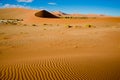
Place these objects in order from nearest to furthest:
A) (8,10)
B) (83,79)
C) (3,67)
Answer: (83,79), (3,67), (8,10)

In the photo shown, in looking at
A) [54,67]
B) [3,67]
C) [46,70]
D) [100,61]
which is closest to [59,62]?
[54,67]

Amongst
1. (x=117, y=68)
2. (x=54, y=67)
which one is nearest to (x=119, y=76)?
(x=117, y=68)

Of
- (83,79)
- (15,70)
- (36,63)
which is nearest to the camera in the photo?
(83,79)

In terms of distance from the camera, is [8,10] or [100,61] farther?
→ [8,10]

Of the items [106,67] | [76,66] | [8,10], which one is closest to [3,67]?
[76,66]

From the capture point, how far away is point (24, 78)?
6.36 meters

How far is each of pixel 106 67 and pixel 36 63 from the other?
3.27m

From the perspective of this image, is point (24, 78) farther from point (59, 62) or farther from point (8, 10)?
point (8, 10)

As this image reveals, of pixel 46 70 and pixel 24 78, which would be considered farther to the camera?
pixel 46 70

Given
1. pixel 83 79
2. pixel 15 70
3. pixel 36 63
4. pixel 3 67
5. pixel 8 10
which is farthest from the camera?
pixel 8 10

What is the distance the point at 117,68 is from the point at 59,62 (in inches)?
107

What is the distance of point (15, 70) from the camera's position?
726 centimetres

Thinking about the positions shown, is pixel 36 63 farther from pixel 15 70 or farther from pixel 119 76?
pixel 119 76

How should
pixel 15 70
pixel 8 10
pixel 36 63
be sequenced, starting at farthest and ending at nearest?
pixel 8 10, pixel 36 63, pixel 15 70
